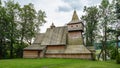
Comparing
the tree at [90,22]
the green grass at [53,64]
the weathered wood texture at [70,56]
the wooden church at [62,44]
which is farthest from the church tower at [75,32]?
A: the green grass at [53,64]

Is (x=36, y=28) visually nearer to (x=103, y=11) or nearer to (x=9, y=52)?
(x=9, y=52)

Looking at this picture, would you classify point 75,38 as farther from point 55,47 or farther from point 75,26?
point 55,47

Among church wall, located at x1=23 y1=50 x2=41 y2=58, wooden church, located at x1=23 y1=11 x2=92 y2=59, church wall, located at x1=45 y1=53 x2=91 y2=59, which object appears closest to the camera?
church wall, located at x1=45 y1=53 x2=91 y2=59

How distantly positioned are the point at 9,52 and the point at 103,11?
31.5 m

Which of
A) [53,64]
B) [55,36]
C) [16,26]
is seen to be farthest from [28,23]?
[53,64]

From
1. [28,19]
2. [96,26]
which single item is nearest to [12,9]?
[28,19]

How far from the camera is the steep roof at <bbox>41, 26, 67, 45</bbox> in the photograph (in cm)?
3855

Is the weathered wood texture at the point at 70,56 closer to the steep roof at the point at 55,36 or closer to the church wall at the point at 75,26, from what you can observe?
the steep roof at the point at 55,36

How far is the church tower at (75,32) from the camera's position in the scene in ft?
123

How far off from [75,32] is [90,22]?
843 cm

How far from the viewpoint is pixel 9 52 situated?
46.9 m

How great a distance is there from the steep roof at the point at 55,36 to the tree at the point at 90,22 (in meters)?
7.79

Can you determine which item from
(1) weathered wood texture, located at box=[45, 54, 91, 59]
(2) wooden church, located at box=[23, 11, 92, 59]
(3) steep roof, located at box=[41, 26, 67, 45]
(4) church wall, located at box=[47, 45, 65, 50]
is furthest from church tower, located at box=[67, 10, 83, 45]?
(1) weathered wood texture, located at box=[45, 54, 91, 59]

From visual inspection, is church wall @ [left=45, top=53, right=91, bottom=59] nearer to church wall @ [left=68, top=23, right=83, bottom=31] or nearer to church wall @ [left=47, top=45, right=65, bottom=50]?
church wall @ [left=47, top=45, right=65, bottom=50]
